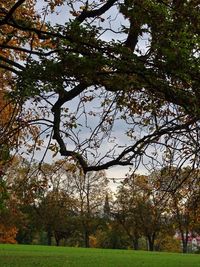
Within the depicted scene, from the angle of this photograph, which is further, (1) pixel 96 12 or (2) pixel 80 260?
(2) pixel 80 260

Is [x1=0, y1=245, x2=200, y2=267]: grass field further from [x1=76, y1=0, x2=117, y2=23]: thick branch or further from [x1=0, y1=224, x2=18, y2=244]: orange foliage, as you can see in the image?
[x1=0, y1=224, x2=18, y2=244]: orange foliage

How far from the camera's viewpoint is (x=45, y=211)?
213 feet

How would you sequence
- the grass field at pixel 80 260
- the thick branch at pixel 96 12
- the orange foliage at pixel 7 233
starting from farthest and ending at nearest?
the orange foliage at pixel 7 233
the grass field at pixel 80 260
the thick branch at pixel 96 12

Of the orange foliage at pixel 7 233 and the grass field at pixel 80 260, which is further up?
the orange foliage at pixel 7 233

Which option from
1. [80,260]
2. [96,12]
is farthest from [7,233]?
[96,12]

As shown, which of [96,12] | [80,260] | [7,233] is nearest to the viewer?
[96,12]

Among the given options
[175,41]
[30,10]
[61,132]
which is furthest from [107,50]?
[30,10]

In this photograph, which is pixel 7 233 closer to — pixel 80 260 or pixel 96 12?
pixel 80 260

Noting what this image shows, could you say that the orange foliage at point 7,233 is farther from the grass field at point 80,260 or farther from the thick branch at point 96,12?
the thick branch at point 96,12

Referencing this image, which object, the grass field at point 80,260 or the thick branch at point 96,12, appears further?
the grass field at point 80,260

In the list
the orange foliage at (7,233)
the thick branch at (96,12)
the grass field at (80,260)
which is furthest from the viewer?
the orange foliage at (7,233)

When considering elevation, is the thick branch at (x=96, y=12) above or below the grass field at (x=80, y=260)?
above

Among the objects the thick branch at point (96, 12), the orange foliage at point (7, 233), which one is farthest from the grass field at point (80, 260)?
the orange foliage at point (7, 233)

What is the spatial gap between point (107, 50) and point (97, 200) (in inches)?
2448
